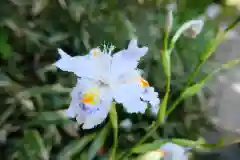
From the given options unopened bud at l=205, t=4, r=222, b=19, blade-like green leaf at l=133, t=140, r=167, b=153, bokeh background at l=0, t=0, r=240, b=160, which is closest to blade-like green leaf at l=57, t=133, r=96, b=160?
bokeh background at l=0, t=0, r=240, b=160

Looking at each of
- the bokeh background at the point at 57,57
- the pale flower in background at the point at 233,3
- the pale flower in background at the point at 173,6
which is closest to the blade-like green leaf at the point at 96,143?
the bokeh background at the point at 57,57

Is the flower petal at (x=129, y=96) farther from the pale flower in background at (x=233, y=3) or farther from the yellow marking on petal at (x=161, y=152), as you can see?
the pale flower in background at (x=233, y=3)

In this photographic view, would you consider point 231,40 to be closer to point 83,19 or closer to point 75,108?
point 83,19

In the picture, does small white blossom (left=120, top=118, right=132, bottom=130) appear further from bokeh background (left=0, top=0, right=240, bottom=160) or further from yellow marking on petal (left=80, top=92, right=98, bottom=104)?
yellow marking on petal (left=80, top=92, right=98, bottom=104)

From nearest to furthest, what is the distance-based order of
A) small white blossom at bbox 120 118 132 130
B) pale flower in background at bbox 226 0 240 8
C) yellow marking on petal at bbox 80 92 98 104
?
yellow marking on petal at bbox 80 92 98 104 < small white blossom at bbox 120 118 132 130 < pale flower in background at bbox 226 0 240 8

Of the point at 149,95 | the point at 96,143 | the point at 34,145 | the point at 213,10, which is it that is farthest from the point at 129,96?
the point at 213,10

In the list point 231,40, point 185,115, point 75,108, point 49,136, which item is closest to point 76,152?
point 49,136

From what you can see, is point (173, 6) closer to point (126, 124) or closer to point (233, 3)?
point (233, 3)
